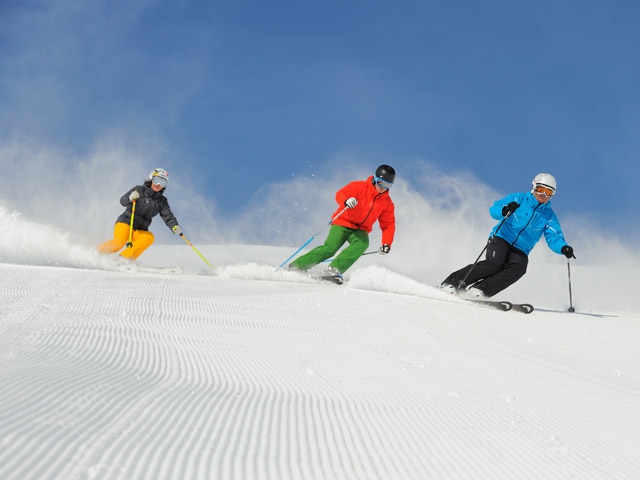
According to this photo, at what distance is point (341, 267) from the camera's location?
8.77 meters

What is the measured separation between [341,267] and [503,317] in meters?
3.06

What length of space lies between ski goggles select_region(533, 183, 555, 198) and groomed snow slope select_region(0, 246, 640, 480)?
357cm

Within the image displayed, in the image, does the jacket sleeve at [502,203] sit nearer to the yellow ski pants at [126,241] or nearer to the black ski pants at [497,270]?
the black ski pants at [497,270]

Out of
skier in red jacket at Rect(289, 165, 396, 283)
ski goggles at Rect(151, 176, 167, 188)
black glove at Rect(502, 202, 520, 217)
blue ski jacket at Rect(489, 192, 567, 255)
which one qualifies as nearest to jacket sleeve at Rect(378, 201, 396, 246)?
skier in red jacket at Rect(289, 165, 396, 283)

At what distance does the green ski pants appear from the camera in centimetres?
867

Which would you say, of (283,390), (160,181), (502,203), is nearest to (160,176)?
(160,181)

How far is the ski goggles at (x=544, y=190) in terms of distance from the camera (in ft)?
26.0

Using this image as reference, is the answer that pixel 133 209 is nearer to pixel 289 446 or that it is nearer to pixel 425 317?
pixel 425 317

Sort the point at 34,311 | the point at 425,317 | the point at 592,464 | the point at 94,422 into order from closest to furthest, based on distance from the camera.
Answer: the point at 94,422 < the point at 592,464 < the point at 34,311 < the point at 425,317

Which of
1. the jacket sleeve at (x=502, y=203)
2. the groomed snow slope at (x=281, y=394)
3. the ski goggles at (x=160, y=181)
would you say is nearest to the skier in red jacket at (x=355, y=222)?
the jacket sleeve at (x=502, y=203)

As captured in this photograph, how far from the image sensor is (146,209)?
962 centimetres

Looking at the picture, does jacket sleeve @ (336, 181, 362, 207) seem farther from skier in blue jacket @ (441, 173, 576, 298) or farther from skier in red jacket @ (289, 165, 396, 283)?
skier in blue jacket @ (441, 173, 576, 298)

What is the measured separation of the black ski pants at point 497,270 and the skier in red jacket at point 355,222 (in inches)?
57.3

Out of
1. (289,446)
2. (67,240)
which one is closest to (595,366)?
(289,446)
